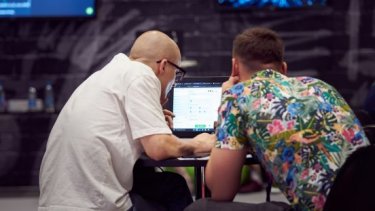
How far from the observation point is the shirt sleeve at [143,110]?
1913 mm

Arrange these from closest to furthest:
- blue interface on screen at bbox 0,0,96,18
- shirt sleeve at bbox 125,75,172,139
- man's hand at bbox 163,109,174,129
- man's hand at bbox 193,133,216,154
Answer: shirt sleeve at bbox 125,75,172,139 → man's hand at bbox 193,133,216,154 → man's hand at bbox 163,109,174,129 → blue interface on screen at bbox 0,0,96,18

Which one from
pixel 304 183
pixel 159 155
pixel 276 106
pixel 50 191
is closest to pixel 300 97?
pixel 276 106

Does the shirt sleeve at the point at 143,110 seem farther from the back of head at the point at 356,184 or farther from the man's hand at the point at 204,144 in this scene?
the back of head at the point at 356,184

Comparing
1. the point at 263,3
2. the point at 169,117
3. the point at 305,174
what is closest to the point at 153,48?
the point at 169,117

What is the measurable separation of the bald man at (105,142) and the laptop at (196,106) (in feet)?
2.52

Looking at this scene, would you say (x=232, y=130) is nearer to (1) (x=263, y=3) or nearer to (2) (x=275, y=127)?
(2) (x=275, y=127)

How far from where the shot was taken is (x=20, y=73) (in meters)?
4.83

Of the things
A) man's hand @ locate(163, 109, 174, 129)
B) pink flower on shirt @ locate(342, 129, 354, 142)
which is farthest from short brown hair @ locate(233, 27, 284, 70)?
man's hand @ locate(163, 109, 174, 129)

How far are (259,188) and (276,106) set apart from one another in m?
3.24

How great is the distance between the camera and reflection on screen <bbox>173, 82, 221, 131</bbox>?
2795mm

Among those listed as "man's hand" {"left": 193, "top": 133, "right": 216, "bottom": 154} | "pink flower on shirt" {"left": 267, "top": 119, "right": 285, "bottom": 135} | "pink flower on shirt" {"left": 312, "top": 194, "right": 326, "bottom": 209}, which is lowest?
"pink flower on shirt" {"left": 312, "top": 194, "right": 326, "bottom": 209}

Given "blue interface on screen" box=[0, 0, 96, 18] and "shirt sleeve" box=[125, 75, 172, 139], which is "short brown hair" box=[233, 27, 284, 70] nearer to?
"shirt sleeve" box=[125, 75, 172, 139]

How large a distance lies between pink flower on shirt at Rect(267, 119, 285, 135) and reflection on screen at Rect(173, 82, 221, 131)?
45.3 inches

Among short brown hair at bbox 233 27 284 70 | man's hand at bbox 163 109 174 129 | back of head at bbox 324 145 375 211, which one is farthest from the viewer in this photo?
man's hand at bbox 163 109 174 129
